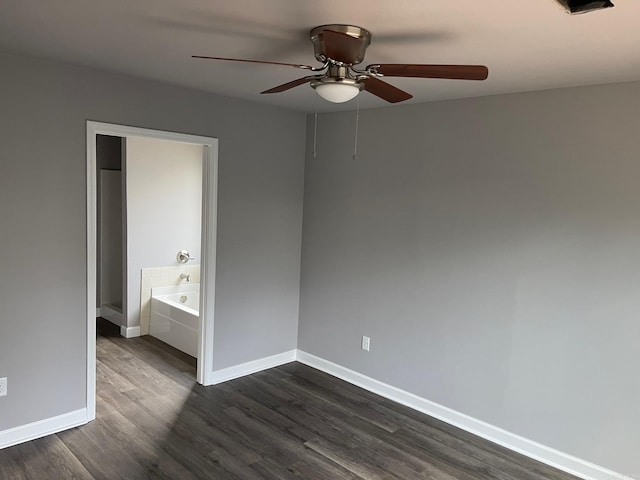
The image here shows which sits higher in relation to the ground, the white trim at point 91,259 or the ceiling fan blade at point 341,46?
the ceiling fan blade at point 341,46

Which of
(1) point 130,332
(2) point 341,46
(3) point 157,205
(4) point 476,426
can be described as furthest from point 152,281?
(2) point 341,46

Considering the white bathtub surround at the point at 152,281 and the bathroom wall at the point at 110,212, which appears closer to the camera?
the white bathtub surround at the point at 152,281

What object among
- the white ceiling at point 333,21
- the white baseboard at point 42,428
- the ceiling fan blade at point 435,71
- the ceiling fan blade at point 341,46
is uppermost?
the white ceiling at point 333,21

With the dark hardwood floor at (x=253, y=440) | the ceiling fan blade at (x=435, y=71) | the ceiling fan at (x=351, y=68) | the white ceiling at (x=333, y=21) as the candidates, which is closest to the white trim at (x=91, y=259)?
the dark hardwood floor at (x=253, y=440)

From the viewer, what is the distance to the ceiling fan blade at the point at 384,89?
84.1 inches

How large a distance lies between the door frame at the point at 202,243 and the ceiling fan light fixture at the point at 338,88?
1.77 meters

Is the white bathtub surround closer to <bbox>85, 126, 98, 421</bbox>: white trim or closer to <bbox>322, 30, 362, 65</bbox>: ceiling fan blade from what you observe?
<bbox>85, 126, 98, 421</bbox>: white trim

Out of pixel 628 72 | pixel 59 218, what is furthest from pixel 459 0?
pixel 59 218

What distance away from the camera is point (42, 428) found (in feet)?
10.1

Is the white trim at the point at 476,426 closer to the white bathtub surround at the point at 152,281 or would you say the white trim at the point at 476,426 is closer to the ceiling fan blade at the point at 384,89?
the white bathtub surround at the point at 152,281

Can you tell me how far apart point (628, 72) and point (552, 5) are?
116cm

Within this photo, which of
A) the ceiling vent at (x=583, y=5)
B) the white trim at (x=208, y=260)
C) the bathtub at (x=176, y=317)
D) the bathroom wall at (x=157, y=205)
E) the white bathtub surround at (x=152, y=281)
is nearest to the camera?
the ceiling vent at (x=583, y=5)

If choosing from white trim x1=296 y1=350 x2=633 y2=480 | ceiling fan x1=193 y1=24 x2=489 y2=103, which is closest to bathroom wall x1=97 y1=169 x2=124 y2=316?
white trim x1=296 y1=350 x2=633 y2=480

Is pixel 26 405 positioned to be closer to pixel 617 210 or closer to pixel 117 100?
pixel 117 100
